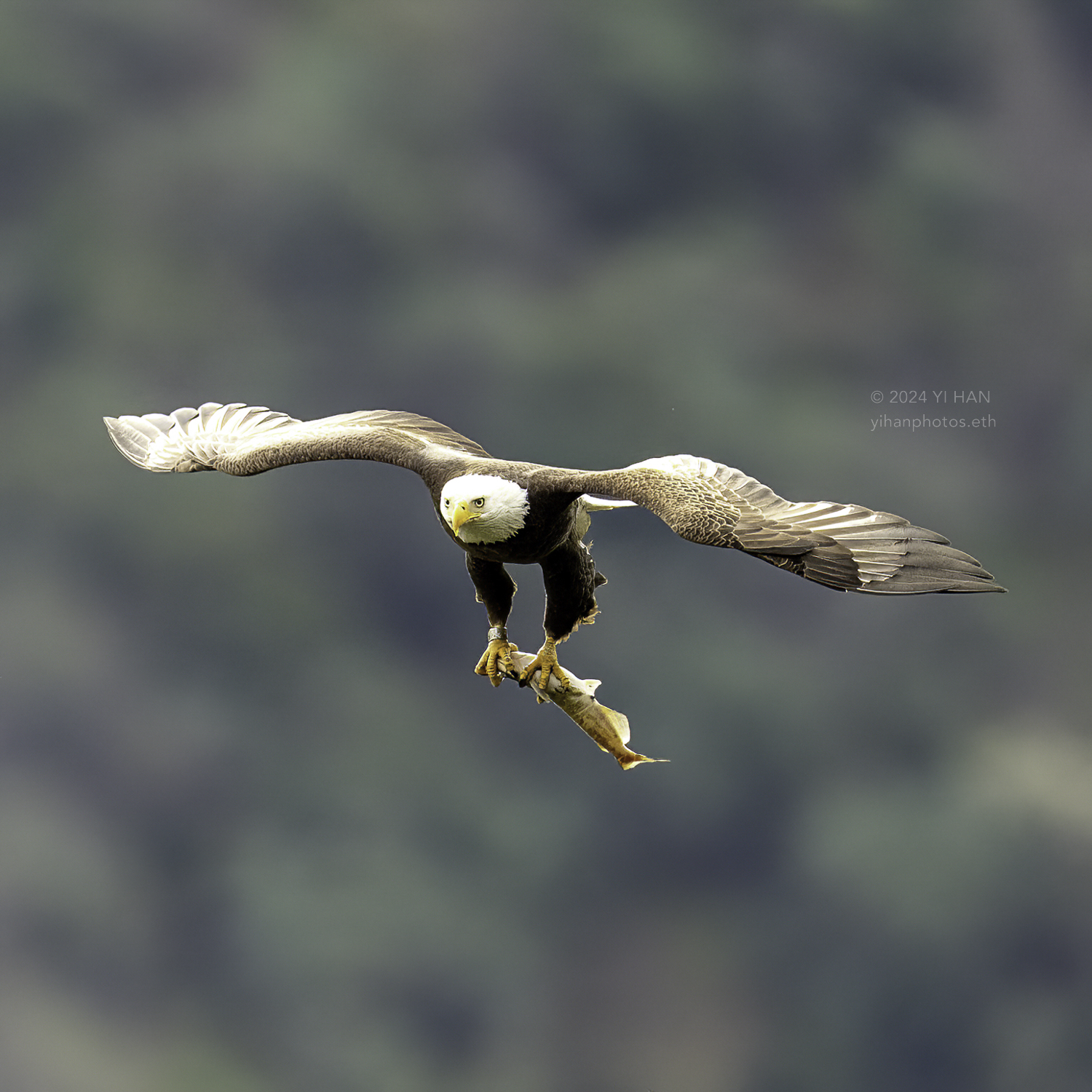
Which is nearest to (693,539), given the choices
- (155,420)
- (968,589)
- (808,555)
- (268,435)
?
(808,555)

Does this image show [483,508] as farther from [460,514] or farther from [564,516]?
[564,516]

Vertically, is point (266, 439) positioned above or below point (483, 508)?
above

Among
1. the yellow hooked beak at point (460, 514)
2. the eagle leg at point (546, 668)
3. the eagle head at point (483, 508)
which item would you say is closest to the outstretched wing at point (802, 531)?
the eagle head at point (483, 508)

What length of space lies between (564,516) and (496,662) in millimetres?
1045

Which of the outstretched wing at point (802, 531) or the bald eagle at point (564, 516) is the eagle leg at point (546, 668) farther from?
the outstretched wing at point (802, 531)

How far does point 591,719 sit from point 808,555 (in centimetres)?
219

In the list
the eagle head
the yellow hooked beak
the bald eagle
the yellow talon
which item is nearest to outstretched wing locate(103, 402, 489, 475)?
the bald eagle

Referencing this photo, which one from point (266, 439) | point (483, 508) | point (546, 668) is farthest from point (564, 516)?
point (266, 439)

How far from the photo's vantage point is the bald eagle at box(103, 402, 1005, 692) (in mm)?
9750

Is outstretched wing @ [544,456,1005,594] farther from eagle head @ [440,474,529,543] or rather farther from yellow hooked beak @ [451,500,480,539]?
yellow hooked beak @ [451,500,480,539]

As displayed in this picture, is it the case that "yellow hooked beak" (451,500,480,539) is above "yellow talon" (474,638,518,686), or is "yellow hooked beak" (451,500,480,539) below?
above

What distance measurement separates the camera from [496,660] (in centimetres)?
1127

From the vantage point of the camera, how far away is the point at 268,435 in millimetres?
12461

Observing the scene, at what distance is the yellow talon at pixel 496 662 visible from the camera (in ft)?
36.9
